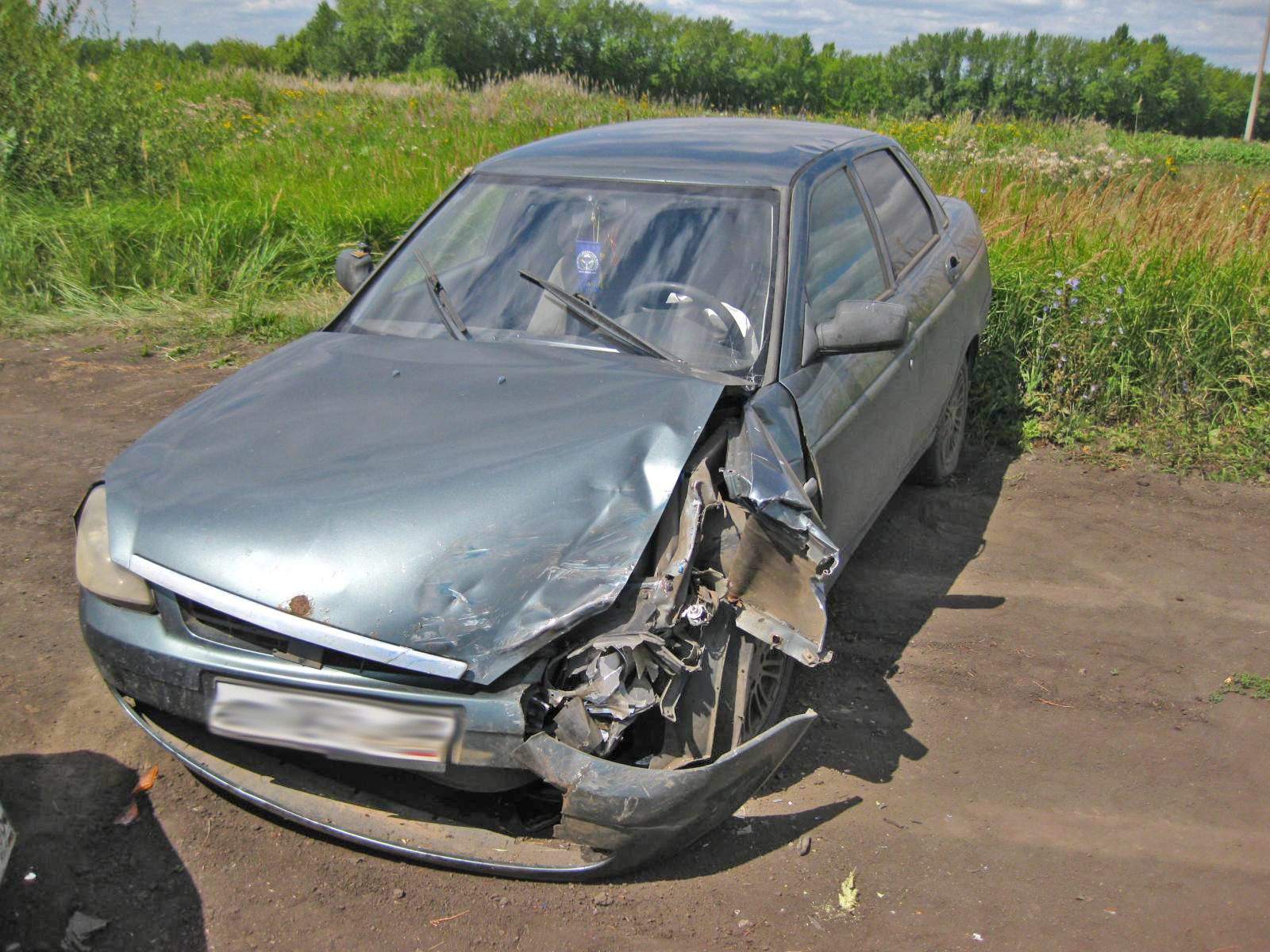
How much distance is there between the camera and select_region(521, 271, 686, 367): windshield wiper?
320cm

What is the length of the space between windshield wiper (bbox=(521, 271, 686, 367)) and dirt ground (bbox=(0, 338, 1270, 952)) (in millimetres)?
1214

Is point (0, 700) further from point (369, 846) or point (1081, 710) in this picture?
point (1081, 710)

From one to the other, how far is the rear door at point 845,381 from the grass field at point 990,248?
2317 millimetres

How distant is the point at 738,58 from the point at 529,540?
50.3 m

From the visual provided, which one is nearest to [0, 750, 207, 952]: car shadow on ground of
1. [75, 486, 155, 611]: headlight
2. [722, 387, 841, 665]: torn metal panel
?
[75, 486, 155, 611]: headlight

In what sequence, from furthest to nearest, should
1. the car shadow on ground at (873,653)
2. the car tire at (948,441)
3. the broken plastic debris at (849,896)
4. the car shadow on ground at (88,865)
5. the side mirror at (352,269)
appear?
1. the car tire at (948,441)
2. the side mirror at (352,269)
3. the car shadow on ground at (873,653)
4. the broken plastic debris at (849,896)
5. the car shadow on ground at (88,865)

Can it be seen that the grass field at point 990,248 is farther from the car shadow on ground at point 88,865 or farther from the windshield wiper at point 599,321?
the car shadow on ground at point 88,865

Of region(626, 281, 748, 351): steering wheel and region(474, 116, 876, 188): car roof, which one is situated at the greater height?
region(474, 116, 876, 188): car roof

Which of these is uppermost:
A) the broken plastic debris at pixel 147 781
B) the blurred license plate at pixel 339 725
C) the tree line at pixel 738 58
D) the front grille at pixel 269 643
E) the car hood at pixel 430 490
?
the tree line at pixel 738 58

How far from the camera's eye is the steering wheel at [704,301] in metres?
3.26

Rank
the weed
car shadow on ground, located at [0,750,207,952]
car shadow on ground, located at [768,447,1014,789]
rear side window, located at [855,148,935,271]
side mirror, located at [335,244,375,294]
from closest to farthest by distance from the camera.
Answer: car shadow on ground, located at [0,750,207,952], car shadow on ground, located at [768,447,1014,789], the weed, side mirror, located at [335,244,375,294], rear side window, located at [855,148,935,271]

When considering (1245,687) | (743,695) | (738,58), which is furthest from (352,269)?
(738,58)

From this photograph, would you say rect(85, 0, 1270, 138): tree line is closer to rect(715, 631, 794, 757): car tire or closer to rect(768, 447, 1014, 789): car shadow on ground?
rect(768, 447, 1014, 789): car shadow on ground

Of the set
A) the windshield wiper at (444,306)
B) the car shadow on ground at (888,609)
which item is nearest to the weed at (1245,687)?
the car shadow on ground at (888,609)
